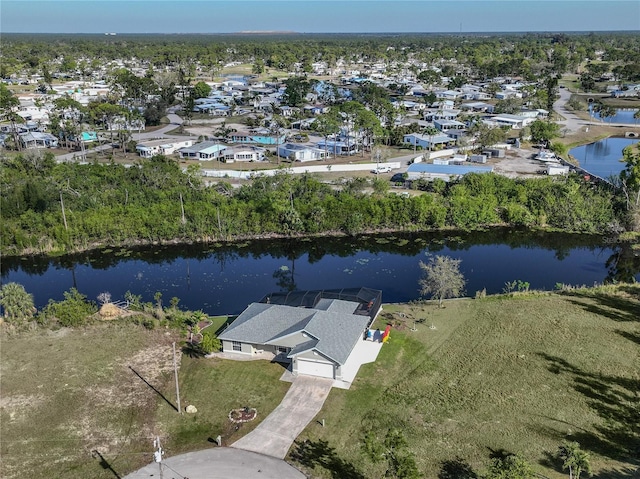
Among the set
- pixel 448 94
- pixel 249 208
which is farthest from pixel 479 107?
pixel 249 208

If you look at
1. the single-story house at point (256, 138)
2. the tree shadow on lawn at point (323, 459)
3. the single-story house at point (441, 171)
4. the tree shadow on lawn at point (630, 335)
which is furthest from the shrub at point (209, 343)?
the single-story house at point (256, 138)

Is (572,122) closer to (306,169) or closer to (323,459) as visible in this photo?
(306,169)

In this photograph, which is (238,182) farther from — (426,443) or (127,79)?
(127,79)

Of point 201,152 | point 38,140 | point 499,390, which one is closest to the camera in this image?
point 499,390

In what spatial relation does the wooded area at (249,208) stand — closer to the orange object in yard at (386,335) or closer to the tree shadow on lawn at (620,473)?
the orange object in yard at (386,335)

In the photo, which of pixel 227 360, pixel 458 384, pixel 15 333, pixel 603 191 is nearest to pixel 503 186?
pixel 603 191
